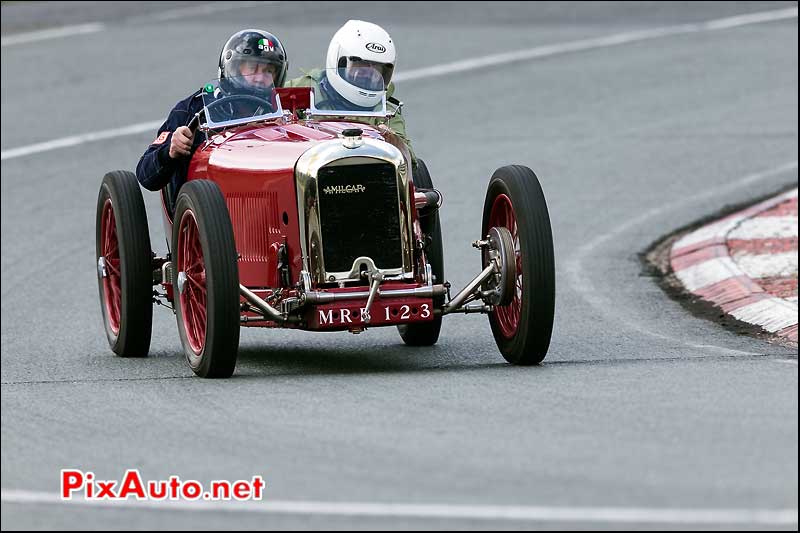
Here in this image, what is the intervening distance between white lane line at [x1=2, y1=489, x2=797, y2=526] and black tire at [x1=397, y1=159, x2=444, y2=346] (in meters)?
3.33

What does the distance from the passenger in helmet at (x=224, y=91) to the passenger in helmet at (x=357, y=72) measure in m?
0.25

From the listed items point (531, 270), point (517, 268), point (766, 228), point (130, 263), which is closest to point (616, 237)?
point (766, 228)

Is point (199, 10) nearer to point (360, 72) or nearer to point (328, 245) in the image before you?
point (360, 72)

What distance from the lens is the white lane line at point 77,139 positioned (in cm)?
1695

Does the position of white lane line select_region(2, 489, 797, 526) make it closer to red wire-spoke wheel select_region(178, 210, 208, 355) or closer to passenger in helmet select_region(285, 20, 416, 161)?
red wire-spoke wheel select_region(178, 210, 208, 355)

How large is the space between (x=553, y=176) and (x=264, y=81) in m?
6.48

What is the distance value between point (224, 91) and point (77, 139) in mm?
8716

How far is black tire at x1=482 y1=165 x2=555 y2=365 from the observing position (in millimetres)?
7898

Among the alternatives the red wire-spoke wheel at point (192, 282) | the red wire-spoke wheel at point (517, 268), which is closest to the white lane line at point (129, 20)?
the red wire-spoke wheel at point (192, 282)

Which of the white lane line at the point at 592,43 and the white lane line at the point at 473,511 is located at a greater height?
the white lane line at the point at 592,43

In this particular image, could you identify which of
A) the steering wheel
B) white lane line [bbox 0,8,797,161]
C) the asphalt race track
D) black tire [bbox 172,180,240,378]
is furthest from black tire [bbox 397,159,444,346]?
white lane line [bbox 0,8,797,161]

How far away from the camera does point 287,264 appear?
8.25 m
